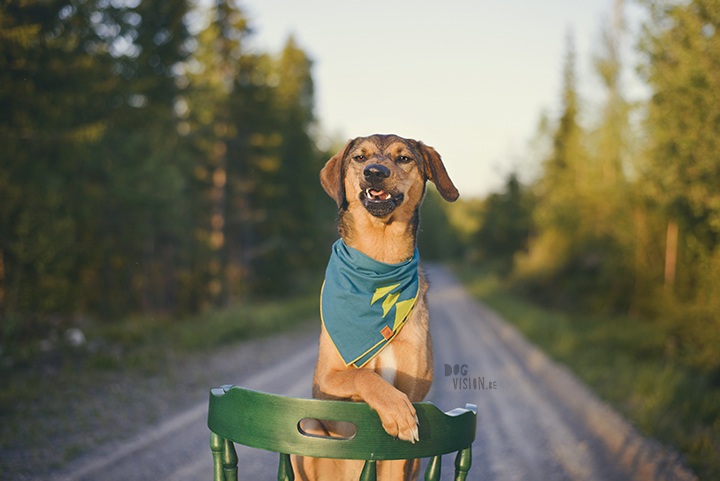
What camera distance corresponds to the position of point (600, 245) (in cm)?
1402

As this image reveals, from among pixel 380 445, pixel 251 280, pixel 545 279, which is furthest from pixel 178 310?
pixel 545 279

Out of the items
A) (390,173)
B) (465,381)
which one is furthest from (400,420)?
(465,381)

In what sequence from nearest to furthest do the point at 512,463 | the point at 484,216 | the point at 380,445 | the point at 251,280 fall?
the point at 380,445 → the point at 512,463 → the point at 251,280 → the point at 484,216

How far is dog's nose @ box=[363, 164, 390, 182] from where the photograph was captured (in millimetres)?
2119

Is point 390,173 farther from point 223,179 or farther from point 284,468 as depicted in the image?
point 223,179

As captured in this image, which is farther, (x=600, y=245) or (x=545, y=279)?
(x=545, y=279)

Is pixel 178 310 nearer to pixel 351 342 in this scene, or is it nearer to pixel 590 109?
pixel 351 342

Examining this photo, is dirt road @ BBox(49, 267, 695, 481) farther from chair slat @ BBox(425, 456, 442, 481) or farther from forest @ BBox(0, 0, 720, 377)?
forest @ BBox(0, 0, 720, 377)

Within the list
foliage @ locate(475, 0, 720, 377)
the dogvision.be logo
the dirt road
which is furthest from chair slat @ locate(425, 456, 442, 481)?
foliage @ locate(475, 0, 720, 377)

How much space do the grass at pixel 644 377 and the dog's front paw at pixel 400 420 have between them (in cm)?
365

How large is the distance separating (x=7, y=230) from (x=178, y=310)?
6169 millimetres

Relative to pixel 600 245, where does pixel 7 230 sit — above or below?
above

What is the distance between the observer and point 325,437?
1.41m

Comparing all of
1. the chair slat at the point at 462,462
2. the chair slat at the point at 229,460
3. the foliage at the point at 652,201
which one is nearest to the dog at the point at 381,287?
the chair slat at the point at 462,462
